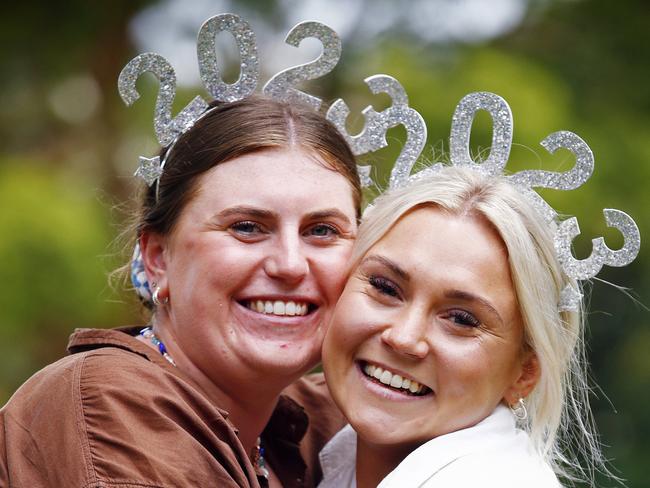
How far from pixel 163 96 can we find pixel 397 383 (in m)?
1.27

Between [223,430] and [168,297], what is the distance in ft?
2.00

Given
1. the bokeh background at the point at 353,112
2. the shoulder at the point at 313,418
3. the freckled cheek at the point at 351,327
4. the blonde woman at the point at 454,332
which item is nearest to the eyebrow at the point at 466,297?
the blonde woman at the point at 454,332

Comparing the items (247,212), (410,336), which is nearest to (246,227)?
(247,212)

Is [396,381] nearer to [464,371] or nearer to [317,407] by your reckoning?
[464,371]

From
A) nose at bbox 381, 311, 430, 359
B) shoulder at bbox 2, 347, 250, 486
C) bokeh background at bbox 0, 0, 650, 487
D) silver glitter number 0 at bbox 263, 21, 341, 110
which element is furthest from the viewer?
bokeh background at bbox 0, 0, 650, 487

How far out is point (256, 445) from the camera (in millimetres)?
3373

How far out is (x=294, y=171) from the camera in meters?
3.10

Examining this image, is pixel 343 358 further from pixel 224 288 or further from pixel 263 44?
pixel 263 44

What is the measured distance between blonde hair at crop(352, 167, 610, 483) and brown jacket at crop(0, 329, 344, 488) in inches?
29.9

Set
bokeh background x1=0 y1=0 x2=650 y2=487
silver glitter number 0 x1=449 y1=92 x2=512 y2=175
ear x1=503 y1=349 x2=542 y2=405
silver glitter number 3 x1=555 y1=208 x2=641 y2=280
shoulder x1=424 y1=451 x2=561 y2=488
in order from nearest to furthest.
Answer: shoulder x1=424 y1=451 x2=561 y2=488 < ear x1=503 y1=349 x2=542 y2=405 < silver glitter number 3 x1=555 y1=208 x2=641 y2=280 < silver glitter number 0 x1=449 y1=92 x2=512 y2=175 < bokeh background x1=0 y1=0 x2=650 y2=487

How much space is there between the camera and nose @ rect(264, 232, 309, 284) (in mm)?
3008

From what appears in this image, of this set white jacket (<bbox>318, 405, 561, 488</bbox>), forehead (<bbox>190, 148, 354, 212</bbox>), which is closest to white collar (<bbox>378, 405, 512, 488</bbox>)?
white jacket (<bbox>318, 405, 561, 488</bbox>)

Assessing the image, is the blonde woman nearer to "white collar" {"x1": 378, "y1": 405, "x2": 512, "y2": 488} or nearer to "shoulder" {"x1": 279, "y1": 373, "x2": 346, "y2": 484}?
"white collar" {"x1": 378, "y1": 405, "x2": 512, "y2": 488}

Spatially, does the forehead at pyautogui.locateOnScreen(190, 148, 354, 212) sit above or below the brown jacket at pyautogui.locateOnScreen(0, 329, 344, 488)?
above
